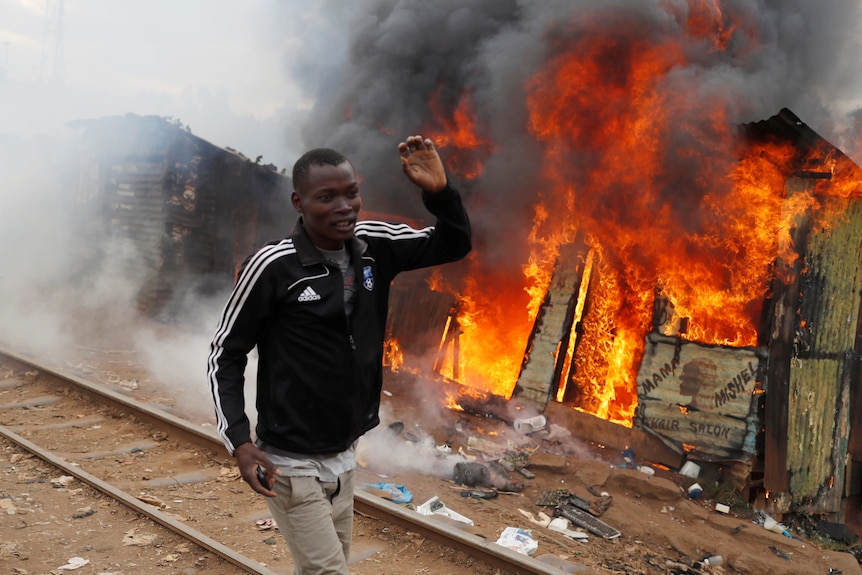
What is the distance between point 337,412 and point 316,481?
0.98ft

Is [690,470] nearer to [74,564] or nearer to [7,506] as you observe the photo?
[74,564]

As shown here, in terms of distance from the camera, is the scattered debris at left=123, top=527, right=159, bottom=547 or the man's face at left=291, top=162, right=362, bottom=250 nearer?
the man's face at left=291, top=162, right=362, bottom=250

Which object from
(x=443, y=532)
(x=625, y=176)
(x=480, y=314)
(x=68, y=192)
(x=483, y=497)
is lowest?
(x=483, y=497)

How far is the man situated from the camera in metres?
2.29

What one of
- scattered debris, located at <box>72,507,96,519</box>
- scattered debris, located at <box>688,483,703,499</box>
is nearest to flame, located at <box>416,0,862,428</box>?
scattered debris, located at <box>688,483,703,499</box>

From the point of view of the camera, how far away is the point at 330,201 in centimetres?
235

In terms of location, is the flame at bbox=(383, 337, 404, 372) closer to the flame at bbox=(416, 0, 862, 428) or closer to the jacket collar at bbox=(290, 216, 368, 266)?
the flame at bbox=(416, 0, 862, 428)

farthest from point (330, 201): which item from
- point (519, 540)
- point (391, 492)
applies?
point (391, 492)

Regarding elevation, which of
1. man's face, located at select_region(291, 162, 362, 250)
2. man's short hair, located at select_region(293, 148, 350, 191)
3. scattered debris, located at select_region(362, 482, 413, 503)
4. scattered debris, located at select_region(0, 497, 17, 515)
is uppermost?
man's short hair, located at select_region(293, 148, 350, 191)

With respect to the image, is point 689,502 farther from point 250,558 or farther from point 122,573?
point 122,573

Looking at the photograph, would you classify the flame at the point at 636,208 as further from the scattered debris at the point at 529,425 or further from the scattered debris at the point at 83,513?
the scattered debris at the point at 83,513

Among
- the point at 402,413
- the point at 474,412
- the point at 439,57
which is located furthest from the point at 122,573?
the point at 439,57

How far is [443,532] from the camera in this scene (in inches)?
186

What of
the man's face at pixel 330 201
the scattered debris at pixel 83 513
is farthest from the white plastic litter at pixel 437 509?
the man's face at pixel 330 201
